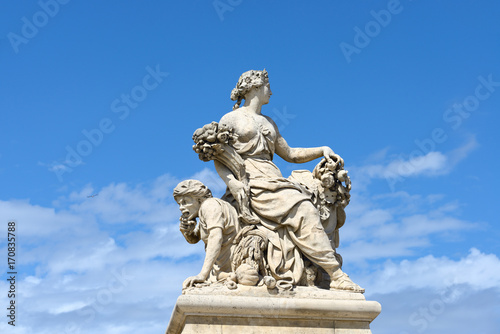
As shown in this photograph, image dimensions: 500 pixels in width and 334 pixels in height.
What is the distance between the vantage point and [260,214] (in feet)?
33.8

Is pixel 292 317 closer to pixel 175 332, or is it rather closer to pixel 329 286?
pixel 329 286

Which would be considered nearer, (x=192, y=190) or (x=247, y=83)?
(x=192, y=190)

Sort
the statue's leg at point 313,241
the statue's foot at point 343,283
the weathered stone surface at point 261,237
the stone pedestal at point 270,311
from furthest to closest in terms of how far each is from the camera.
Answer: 1. the statue's leg at point 313,241
2. the statue's foot at point 343,283
3. the weathered stone surface at point 261,237
4. the stone pedestal at point 270,311

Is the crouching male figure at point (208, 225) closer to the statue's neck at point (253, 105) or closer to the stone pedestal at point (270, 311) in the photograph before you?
the stone pedestal at point (270, 311)

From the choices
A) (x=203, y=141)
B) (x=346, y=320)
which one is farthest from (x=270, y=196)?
(x=346, y=320)

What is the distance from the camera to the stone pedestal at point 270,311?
30.8 feet

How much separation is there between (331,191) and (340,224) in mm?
515

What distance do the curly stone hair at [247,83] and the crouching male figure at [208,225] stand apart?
1628mm

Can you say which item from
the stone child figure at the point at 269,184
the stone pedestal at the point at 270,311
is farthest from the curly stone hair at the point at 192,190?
the stone pedestal at the point at 270,311

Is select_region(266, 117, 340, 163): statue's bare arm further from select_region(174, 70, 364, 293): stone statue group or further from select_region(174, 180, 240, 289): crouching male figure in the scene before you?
select_region(174, 180, 240, 289): crouching male figure

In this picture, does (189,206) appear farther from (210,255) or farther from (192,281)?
(192,281)

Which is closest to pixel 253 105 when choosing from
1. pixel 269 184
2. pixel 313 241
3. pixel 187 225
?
pixel 269 184

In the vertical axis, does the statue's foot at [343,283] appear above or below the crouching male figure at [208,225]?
below

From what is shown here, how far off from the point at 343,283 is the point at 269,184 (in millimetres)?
1660
